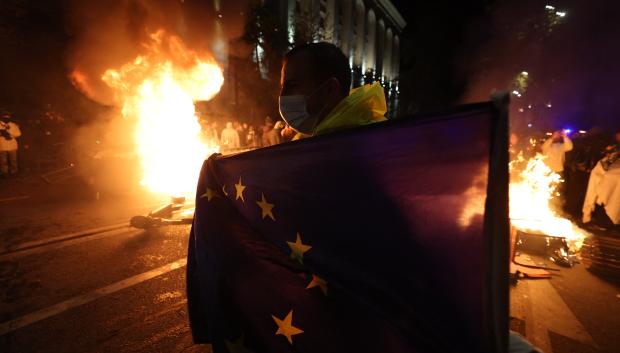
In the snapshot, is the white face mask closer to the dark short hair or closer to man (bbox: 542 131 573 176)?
the dark short hair

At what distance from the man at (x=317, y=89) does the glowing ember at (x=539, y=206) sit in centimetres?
578

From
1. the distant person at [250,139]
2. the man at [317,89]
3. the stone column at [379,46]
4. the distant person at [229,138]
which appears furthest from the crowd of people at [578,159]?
the stone column at [379,46]

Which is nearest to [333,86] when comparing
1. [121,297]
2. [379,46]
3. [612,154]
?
[121,297]

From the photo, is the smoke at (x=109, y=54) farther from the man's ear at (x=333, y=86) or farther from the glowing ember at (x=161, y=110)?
the man's ear at (x=333, y=86)

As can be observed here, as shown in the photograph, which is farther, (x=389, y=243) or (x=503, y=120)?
(x=389, y=243)

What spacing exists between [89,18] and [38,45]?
208 cm

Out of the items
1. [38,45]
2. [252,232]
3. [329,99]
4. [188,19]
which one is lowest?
[252,232]

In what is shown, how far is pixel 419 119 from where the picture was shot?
4.44 ft

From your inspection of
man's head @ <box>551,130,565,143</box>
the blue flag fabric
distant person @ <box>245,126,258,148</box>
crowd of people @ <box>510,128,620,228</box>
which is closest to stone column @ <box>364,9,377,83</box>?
distant person @ <box>245,126,258,148</box>

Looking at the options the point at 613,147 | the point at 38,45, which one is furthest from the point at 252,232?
the point at 38,45

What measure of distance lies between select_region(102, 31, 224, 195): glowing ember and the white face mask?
407 inches

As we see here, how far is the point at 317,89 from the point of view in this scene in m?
1.90

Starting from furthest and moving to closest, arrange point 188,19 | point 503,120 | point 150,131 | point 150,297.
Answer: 1. point 188,19
2. point 150,131
3. point 150,297
4. point 503,120

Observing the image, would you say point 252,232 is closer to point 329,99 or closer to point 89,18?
point 329,99
